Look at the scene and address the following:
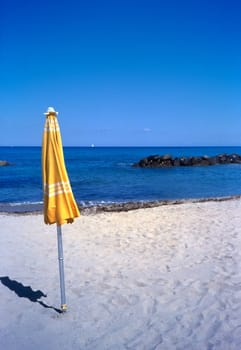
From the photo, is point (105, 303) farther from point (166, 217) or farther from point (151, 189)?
point (151, 189)

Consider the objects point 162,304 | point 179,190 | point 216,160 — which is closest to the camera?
point 162,304

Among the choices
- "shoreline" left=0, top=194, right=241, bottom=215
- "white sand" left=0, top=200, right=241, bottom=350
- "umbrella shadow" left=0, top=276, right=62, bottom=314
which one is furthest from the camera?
"shoreline" left=0, top=194, right=241, bottom=215

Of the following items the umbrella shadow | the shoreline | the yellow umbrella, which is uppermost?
the yellow umbrella

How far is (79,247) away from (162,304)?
3.65 m

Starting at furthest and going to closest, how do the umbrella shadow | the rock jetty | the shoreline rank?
1. the rock jetty
2. the shoreline
3. the umbrella shadow

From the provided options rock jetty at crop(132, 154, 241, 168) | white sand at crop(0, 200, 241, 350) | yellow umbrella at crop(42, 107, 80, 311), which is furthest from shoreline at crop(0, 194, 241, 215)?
rock jetty at crop(132, 154, 241, 168)

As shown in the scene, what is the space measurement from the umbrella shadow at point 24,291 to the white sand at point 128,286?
0.08 meters

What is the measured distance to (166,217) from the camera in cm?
1167

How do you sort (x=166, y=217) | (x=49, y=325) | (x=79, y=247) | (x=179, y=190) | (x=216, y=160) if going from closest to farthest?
(x=49, y=325), (x=79, y=247), (x=166, y=217), (x=179, y=190), (x=216, y=160)

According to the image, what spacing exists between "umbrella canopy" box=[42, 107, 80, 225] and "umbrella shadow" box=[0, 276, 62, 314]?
5.35ft

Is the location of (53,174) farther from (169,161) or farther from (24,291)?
(169,161)

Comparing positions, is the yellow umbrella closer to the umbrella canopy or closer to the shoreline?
the umbrella canopy

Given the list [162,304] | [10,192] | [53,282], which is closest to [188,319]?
[162,304]

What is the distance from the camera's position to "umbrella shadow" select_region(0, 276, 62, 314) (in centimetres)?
532
